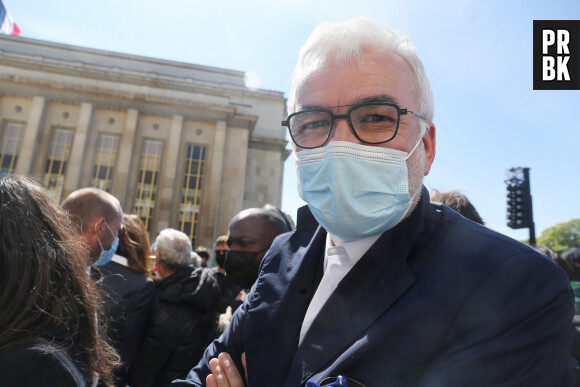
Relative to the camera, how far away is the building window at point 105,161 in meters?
26.7

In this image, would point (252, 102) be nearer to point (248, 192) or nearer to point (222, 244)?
point (248, 192)

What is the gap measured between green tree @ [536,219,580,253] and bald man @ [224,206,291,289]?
196ft

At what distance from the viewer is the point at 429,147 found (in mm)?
1712

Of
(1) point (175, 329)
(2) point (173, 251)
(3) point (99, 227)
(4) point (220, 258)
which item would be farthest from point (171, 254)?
(4) point (220, 258)

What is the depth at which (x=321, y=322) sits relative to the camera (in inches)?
51.0

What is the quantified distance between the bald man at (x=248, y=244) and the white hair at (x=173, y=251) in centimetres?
65

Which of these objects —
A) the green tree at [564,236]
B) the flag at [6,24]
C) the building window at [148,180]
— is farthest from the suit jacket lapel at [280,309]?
the green tree at [564,236]

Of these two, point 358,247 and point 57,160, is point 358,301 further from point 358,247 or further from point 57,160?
point 57,160

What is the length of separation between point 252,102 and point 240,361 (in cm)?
3436

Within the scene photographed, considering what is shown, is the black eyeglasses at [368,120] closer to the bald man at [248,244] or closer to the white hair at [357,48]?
the white hair at [357,48]

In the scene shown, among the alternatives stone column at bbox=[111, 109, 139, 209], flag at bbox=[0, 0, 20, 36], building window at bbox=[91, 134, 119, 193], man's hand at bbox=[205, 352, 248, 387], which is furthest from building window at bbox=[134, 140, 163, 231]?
man's hand at bbox=[205, 352, 248, 387]

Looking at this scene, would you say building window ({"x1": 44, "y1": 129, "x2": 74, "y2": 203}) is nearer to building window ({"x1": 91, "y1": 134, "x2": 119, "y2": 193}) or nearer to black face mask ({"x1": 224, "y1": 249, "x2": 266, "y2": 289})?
building window ({"x1": 91, "y1": 134, "x2": 119, "y2": 193})

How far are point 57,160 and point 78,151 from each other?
6.14ft

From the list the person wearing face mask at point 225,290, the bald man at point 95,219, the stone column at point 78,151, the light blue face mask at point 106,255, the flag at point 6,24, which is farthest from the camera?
the flag at point 6,24
